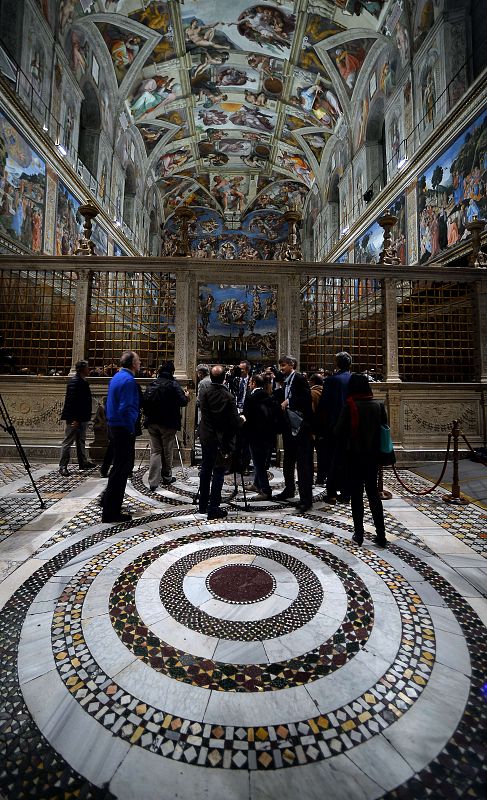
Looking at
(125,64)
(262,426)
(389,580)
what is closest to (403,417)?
(262,426)

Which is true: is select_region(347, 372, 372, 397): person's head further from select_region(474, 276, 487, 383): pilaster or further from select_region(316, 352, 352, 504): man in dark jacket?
select_region(474, 276, 487, 383): pilaster

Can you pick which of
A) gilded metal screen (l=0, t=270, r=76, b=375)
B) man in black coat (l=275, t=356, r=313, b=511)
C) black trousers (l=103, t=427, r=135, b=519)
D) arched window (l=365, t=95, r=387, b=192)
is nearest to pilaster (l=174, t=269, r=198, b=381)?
gilded metal screen (l=0, t=270, r=76, b=375)

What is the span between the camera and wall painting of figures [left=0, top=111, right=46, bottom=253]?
32.6 ft

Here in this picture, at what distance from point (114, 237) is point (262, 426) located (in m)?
17.7

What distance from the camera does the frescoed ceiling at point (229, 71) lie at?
1491 centimetres

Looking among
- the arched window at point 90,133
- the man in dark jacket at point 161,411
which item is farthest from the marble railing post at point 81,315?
the arched window at point 90,133

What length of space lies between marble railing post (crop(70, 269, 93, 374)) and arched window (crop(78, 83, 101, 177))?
1240 centimetres

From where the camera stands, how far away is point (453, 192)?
11.0 m

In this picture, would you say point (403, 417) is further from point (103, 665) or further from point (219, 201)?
point (219, 201)

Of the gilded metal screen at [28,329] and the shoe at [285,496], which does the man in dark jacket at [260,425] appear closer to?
the shoe at [285,496]

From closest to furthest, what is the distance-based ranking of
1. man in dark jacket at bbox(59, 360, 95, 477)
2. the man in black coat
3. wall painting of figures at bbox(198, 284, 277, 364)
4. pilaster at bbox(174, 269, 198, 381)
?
the man in black coat, man in dark jacket at bbox(59, 360, 95, 477), pilaster at bbox(174, 269, 198, 381), wall painting of figures at bbox(198, 284, 277, 364)

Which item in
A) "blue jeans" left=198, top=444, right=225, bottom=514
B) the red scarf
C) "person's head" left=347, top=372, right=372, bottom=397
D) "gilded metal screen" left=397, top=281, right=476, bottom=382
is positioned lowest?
"blue jeans" left=198, top=444, right=225, bottom=514

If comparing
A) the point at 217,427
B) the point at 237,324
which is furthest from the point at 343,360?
the point at 237,324

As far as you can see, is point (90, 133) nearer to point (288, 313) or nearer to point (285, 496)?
point (288, 313)
